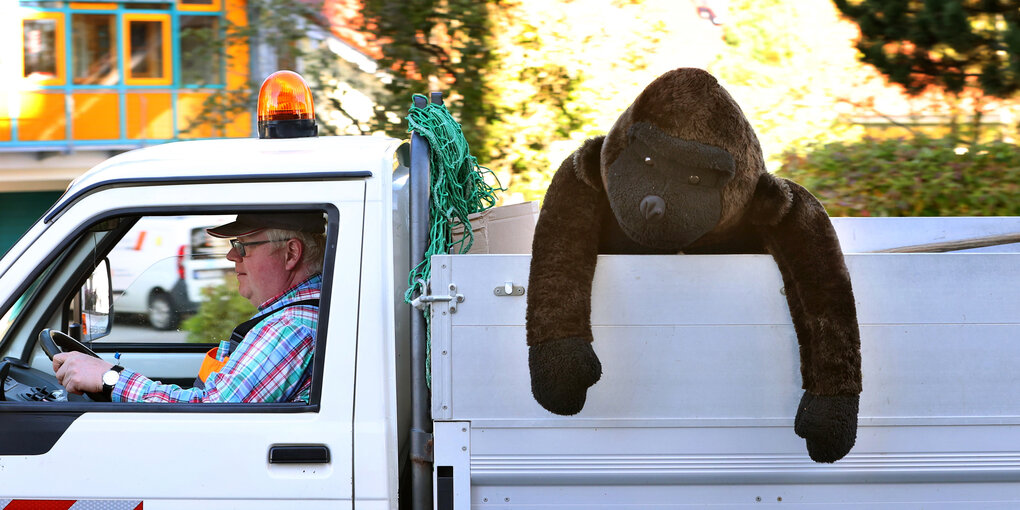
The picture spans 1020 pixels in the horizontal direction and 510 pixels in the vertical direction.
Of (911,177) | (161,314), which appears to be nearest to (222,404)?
(161,314)

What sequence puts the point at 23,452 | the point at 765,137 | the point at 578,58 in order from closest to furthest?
the point at 23,452 → the point at 578,58 → the point at 765,137

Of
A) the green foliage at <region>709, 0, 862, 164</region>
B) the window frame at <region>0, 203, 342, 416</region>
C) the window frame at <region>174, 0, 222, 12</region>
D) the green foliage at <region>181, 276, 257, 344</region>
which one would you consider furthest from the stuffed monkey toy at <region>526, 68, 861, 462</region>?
the window frame at <region>174, 0, 222, 12</region>

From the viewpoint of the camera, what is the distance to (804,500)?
2.28 meters

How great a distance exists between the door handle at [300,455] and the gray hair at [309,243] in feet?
1.89

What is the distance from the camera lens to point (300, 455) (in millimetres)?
2287

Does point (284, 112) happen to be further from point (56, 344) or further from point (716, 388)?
point (716, 388)

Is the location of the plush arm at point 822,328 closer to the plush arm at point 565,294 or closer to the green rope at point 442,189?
the plush arm at point 565,294

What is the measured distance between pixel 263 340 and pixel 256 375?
0.30ft

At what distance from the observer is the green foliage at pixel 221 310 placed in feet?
16.2

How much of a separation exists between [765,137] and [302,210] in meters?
5.04

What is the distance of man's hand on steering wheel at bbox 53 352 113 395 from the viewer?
2.46 m

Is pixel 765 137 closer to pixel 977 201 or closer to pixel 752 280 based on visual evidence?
pixel 977 201

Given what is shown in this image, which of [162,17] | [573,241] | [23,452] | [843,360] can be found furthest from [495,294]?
[162,17]

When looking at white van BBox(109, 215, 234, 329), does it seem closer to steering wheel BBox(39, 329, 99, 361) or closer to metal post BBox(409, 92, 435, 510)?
steering wheel BBox(39, 329, 99, 361)
